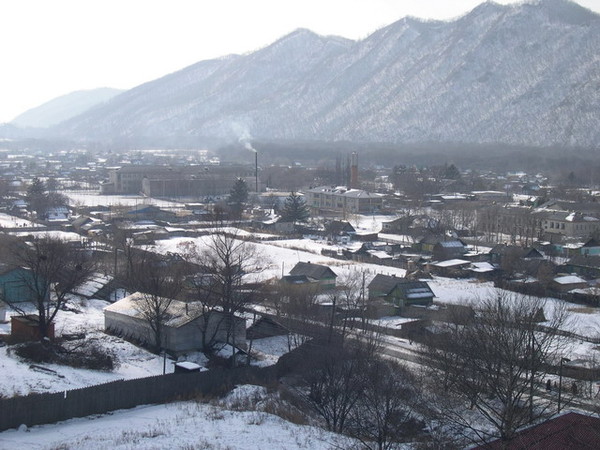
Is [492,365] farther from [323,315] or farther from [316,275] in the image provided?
[316,275]

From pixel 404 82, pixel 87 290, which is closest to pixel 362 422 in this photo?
pixel 87 290

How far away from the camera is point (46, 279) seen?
495 inches

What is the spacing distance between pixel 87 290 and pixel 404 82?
91.8 metres

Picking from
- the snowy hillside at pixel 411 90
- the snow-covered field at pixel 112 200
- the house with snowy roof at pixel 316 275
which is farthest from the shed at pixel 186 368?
the snowy hillside at pixel 411 90

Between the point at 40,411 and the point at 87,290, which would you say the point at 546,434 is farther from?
the point at 87,290

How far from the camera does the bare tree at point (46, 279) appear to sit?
1194cm

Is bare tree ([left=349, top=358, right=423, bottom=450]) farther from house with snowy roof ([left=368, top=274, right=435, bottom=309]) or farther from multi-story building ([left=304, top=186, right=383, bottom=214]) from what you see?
multi-story building ([left=304, top=186, right=383, bottom=214])

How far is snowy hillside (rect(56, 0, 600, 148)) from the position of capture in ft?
283

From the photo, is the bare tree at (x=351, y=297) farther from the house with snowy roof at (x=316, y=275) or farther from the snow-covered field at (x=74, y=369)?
the snow-covered field at (x=74, y=369)

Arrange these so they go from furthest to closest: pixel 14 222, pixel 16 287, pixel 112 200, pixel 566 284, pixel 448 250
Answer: pixel 112 200 < pixel 14 222 < pixel 448 250 < pixel 566 284 < pixel 16 287

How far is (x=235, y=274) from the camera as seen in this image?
13750 mm

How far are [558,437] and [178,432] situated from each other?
3.61 meters

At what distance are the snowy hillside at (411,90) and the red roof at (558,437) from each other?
227 feet

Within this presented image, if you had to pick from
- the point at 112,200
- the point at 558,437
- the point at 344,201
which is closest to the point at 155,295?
the point at 558,437
